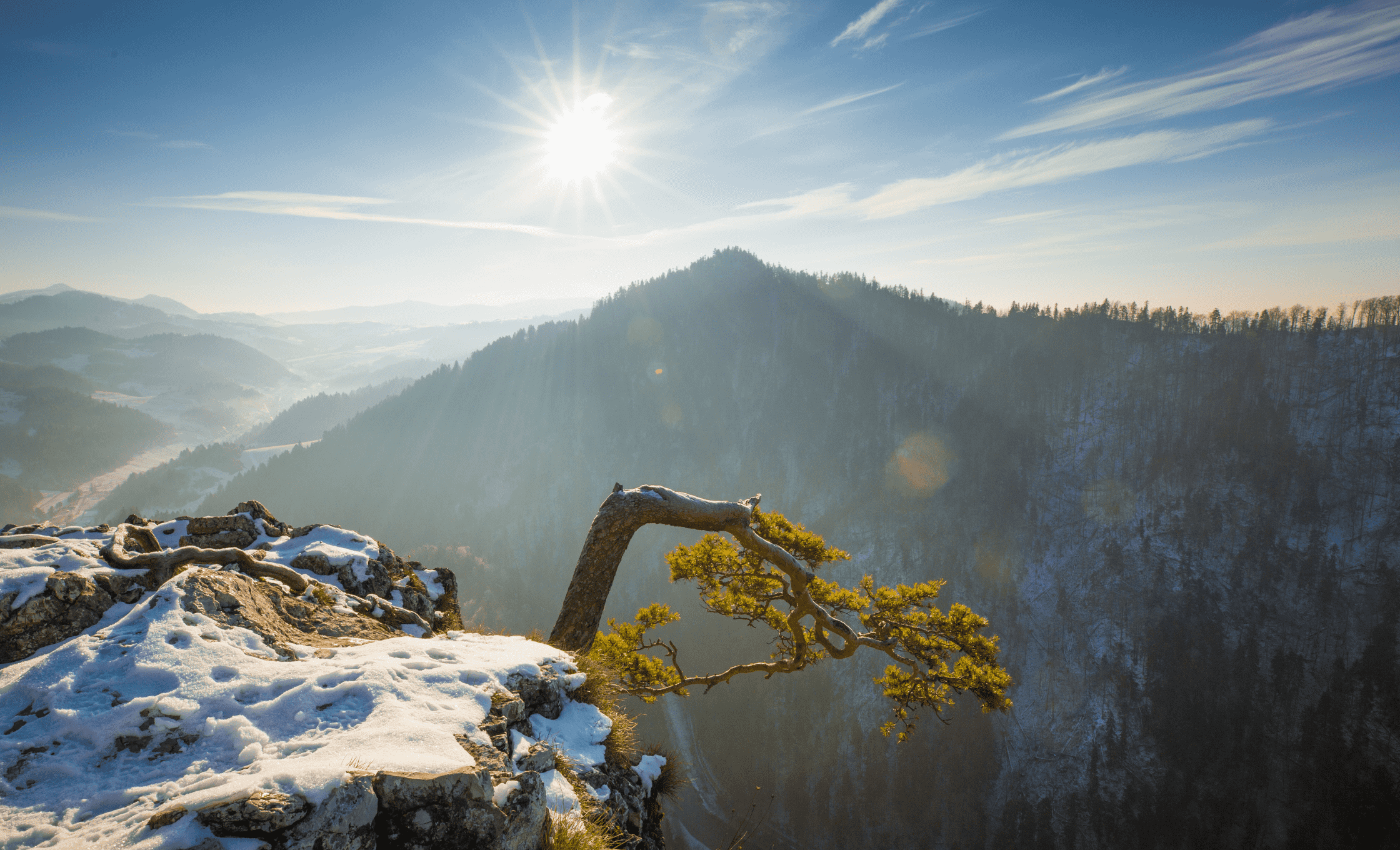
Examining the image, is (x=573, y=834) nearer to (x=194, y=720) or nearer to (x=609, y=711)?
(x=609, y=711)

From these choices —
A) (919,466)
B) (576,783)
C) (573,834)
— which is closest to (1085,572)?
(919,466)

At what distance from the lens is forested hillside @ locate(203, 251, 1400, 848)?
96.3m

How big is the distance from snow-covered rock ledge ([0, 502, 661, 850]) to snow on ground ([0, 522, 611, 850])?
0.06ft

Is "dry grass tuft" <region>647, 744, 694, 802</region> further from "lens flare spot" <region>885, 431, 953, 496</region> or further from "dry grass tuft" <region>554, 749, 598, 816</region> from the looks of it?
"lens flare spot" <region>885, 431, 953, 496</region>

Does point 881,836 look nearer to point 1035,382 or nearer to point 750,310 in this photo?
point 1035,382

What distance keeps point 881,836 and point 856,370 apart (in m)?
123

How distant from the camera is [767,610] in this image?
12820 millimetres

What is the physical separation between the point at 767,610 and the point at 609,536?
16.7 feet

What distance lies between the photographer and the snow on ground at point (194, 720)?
12.2 feet

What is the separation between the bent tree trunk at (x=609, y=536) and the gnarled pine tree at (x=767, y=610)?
20 mm

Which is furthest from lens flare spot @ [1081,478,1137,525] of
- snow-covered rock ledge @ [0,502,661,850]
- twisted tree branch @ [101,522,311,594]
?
twisted tree branch @ [101,522,311,594]

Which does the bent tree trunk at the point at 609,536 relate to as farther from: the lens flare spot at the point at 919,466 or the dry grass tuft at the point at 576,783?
the lens flare spot at the point at 919,466

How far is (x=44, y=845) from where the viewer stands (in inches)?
135

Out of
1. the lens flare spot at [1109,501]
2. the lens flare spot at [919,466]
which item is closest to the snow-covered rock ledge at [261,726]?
the lens flare spot at [919,466]
